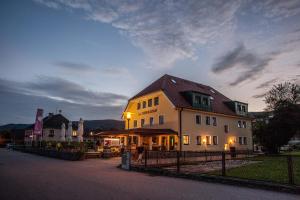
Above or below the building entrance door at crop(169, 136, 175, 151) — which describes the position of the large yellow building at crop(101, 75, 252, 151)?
above

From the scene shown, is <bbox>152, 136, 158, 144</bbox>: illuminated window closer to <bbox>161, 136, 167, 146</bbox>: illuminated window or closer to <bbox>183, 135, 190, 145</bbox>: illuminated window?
<bbox>161, 136, 167, 146</bbox>: illuminated window

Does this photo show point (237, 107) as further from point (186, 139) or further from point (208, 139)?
point (186, 139)

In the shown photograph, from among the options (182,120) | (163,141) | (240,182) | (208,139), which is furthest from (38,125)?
(240,182)

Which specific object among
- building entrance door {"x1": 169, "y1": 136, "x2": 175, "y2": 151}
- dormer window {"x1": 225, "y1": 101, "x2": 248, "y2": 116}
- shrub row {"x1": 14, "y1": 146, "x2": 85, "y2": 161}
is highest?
dormer window {"x1": 225, "y1": 101, "x2": 248, "y2": 116}

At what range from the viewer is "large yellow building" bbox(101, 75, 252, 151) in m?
33.6

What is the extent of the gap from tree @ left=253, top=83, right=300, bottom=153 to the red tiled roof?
19.1 feet

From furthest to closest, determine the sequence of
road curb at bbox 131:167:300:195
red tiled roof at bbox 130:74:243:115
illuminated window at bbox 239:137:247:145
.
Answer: illuminated window at bbox 239:137:247:145 → red tiled roof at bbox 130:74:243:115 → road curb at bbox 131:167:300:195

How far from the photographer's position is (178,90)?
38250 mm

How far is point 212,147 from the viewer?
3766cm

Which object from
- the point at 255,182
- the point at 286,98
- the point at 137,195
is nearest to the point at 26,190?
the point at 137,195

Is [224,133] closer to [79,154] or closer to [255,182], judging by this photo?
[79,154]

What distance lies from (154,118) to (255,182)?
27.0 metres

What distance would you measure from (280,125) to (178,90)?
14629 mm

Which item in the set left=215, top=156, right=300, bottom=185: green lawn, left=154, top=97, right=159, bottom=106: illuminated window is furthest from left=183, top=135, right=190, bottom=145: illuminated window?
left=215, top=156, right=300, bottom=185: green lawn
